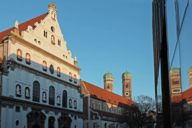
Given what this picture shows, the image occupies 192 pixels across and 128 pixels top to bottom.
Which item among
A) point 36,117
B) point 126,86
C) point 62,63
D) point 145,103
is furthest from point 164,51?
point 126,86

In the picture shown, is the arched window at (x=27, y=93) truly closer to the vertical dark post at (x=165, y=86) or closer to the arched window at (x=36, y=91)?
the arched window at (x=36, y=91)

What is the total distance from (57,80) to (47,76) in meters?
2.91

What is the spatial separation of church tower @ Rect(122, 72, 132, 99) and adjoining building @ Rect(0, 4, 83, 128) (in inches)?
2476

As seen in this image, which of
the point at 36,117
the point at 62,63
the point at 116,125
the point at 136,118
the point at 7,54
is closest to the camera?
the point at 7,54

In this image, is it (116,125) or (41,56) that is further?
(116,125)

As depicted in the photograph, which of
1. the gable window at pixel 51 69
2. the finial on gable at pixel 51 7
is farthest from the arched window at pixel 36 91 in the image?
the finial on gable at pixel 51 7

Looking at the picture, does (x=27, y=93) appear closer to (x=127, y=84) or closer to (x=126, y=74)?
(x=127, y=84)

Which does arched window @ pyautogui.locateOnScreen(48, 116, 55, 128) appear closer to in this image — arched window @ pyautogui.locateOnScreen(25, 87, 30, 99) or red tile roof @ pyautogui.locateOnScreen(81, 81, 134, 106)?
arched window @ pyautogui.locateOnScreen(25, 87, 30, 99)

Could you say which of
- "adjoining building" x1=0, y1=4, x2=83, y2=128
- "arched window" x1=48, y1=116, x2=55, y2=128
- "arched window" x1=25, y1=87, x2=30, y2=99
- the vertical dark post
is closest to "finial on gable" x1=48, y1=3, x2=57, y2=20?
"adjoining building" x1=0, y1=4, x2=83, y2=128

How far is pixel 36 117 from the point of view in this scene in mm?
43719

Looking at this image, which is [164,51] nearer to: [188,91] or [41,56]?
[188,91]

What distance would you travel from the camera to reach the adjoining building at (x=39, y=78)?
3997 centimetres

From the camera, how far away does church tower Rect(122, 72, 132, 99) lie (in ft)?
388

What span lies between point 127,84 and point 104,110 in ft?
137
